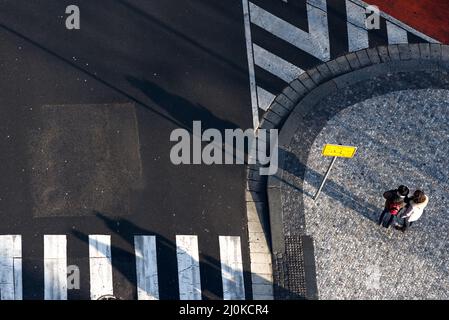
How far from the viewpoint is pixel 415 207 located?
15930 mm

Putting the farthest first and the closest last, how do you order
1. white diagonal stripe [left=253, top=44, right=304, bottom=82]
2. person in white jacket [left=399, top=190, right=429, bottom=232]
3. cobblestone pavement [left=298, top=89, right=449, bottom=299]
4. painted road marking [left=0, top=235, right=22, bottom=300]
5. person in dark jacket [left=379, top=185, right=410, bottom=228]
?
white diagonal stripe [left=253, top=44, right=304, bottom=82] < cobblestone pavement [left=298, top=89, right=449, bottom=299] < painted road marking [left=0, top=235, right=22, bottom=300] < person in dark jacket [left=379, top=185, right=410, bottom=228] < person in white jacket [left=399, top=190, right=429, bottom=232]

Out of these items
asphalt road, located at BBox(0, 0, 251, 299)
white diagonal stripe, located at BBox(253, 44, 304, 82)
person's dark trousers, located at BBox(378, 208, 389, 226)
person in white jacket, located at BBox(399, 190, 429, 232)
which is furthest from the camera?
white diagonal stripe, located at BBox(253, 44, 304, 82)

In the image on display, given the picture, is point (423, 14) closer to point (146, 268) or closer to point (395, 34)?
point (395, 34)

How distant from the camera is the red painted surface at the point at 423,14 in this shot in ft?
63.3

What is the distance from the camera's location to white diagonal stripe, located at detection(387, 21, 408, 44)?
19.2 m

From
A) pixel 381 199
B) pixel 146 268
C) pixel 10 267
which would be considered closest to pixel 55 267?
pixel 10 267

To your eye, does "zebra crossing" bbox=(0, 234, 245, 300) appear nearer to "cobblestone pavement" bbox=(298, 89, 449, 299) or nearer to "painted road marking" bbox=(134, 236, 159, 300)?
"painted road marking" bbox=(134, 236, 159, 300)

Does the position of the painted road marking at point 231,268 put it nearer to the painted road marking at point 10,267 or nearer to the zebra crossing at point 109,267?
the zebra crossing at point 109,267

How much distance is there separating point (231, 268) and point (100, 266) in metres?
3.44

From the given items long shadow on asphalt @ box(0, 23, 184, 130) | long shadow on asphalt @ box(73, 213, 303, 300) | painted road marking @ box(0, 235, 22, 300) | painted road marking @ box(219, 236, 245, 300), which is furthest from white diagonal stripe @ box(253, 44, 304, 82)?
painted road marking @ box(0, 235, 22, 300)

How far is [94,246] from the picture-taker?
17.4 metres

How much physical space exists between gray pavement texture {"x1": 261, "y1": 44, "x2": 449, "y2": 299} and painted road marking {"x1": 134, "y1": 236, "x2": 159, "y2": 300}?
3.20 meters

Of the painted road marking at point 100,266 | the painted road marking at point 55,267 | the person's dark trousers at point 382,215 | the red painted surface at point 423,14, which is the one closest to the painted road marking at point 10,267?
the painted road marking at point 55,267
